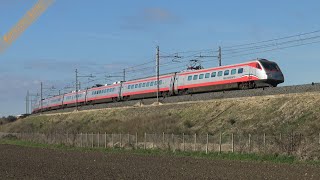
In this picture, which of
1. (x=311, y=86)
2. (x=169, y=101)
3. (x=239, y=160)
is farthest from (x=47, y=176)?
(x=169, y=101)

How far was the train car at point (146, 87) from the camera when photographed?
6556 cm

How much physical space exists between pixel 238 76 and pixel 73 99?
5328 centimetres

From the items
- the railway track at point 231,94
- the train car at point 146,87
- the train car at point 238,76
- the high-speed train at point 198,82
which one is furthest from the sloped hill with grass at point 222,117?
the train car at point 146,87

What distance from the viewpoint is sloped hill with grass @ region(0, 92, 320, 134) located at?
4147 centimetres

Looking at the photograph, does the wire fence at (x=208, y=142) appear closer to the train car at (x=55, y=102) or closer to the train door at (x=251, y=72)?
the train door at (x=251, y=72)

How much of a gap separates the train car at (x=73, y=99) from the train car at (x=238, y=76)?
3838 centimetres

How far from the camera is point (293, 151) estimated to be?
32.2 metres

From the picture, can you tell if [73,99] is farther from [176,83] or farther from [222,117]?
[222,117]

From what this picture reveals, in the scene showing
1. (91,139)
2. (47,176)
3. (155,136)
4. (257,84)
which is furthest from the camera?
(91,139)

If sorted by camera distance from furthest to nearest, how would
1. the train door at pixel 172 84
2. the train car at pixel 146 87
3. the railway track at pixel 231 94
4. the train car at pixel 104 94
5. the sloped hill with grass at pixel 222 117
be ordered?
the train car at pixel 104 94, the train car at pixel 146 87, the train door at pixel 172 84, the railway track at pixel 231 94, the sloped hill with grass at pixel 222 117

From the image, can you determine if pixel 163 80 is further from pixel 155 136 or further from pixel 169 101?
pixel 155 136

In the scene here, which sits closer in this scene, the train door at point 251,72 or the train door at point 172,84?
the train door at point 251,72

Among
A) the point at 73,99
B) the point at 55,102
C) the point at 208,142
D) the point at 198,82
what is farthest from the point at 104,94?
the point at 208,142

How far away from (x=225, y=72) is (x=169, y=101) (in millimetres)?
11728
